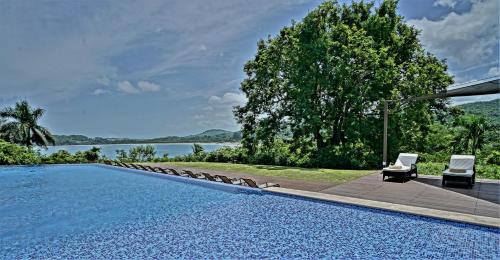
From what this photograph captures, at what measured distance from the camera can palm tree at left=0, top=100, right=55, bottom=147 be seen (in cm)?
1947

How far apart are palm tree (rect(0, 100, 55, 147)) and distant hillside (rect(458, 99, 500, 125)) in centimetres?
2950

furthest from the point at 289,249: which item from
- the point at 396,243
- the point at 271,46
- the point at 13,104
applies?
the point at 13,104

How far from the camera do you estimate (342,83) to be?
1605 centimetres

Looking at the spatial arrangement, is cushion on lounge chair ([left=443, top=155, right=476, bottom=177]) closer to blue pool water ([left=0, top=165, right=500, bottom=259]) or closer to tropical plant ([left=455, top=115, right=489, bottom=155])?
blue pool water ([left=0, top=165, right=500, bottom=259])

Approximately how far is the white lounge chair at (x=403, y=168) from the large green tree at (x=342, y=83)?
10.3 feet

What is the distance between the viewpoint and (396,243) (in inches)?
209

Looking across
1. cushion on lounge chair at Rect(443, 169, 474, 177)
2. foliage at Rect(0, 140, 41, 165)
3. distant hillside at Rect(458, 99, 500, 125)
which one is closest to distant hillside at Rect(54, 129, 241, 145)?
foliage at Rect(0, 140, 41, 165)

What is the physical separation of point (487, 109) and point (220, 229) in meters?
22.9

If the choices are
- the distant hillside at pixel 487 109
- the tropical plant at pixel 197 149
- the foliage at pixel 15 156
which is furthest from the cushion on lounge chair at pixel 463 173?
the foliage at pixel 15 156

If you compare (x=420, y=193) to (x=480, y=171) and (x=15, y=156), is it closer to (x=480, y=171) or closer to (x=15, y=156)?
(x=480, y=171)

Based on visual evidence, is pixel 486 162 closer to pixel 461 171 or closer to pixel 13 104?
pixel 461 171

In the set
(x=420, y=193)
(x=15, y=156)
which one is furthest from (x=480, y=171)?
(x=15, y=156)

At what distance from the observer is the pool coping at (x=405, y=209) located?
5664 millimetres

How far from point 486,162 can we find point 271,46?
41.6 feet
